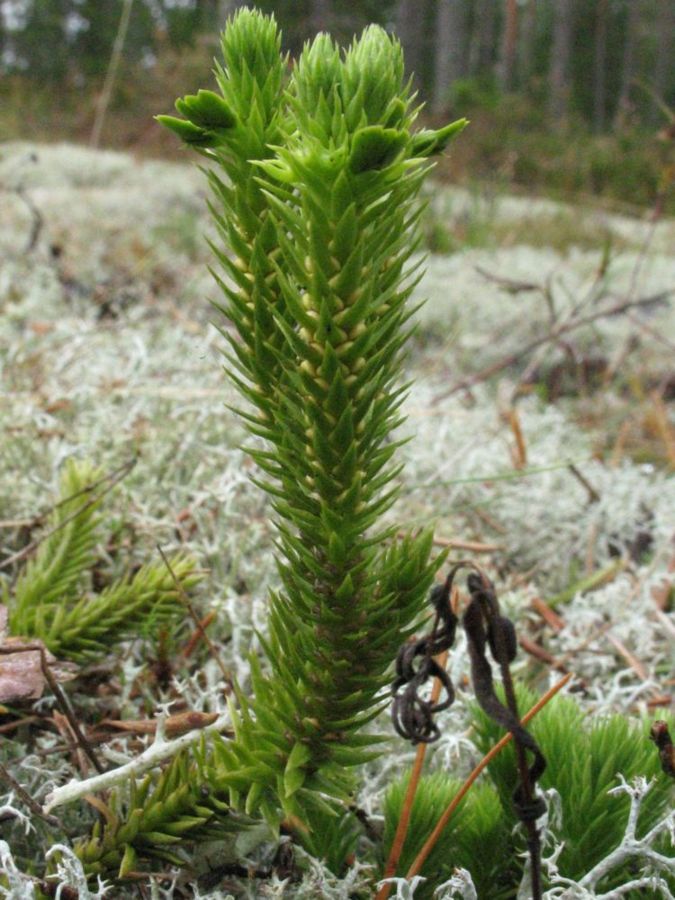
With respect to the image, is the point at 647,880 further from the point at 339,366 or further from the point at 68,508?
the point at 68,508

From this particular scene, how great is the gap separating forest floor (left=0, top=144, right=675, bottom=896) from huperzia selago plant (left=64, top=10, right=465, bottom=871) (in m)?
0.11

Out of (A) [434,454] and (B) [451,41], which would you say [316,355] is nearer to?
(A) [434,454]

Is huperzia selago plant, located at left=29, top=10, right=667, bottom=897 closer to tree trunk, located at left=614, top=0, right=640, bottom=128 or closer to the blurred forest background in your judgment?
the blurred forest background

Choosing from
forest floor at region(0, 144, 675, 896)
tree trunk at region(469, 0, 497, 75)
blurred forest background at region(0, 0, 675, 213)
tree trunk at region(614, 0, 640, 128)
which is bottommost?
forest floor at region(0, 144, 675, 896)

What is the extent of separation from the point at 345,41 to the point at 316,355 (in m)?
13.4

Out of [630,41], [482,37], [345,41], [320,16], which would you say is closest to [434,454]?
[320,16]

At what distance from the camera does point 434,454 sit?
2008 millimetres

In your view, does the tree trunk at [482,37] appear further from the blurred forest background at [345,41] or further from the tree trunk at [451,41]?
the tree trunk at [451,41]

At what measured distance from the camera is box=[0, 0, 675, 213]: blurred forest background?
7.76 m

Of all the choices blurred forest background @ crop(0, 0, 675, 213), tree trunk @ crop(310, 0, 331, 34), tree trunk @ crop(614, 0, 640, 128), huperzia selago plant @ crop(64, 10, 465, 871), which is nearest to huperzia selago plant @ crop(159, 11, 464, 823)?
huperzia selago plant @ crop(64, 10, 465, 871)

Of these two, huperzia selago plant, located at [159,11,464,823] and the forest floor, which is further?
the forest floor

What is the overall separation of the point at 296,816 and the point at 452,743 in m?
0.34

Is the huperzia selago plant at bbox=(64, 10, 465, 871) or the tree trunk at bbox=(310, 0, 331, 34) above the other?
the tree trunk at bbox=(310, 0, 331, 34)

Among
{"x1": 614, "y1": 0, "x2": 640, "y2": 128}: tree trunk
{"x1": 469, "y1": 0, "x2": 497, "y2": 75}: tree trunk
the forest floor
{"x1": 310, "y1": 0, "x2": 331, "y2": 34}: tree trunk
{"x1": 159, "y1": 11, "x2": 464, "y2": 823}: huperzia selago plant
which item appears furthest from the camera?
{"x1": 614, "y1": 0, "x2": 640, "y2": 128}: tree trunk
